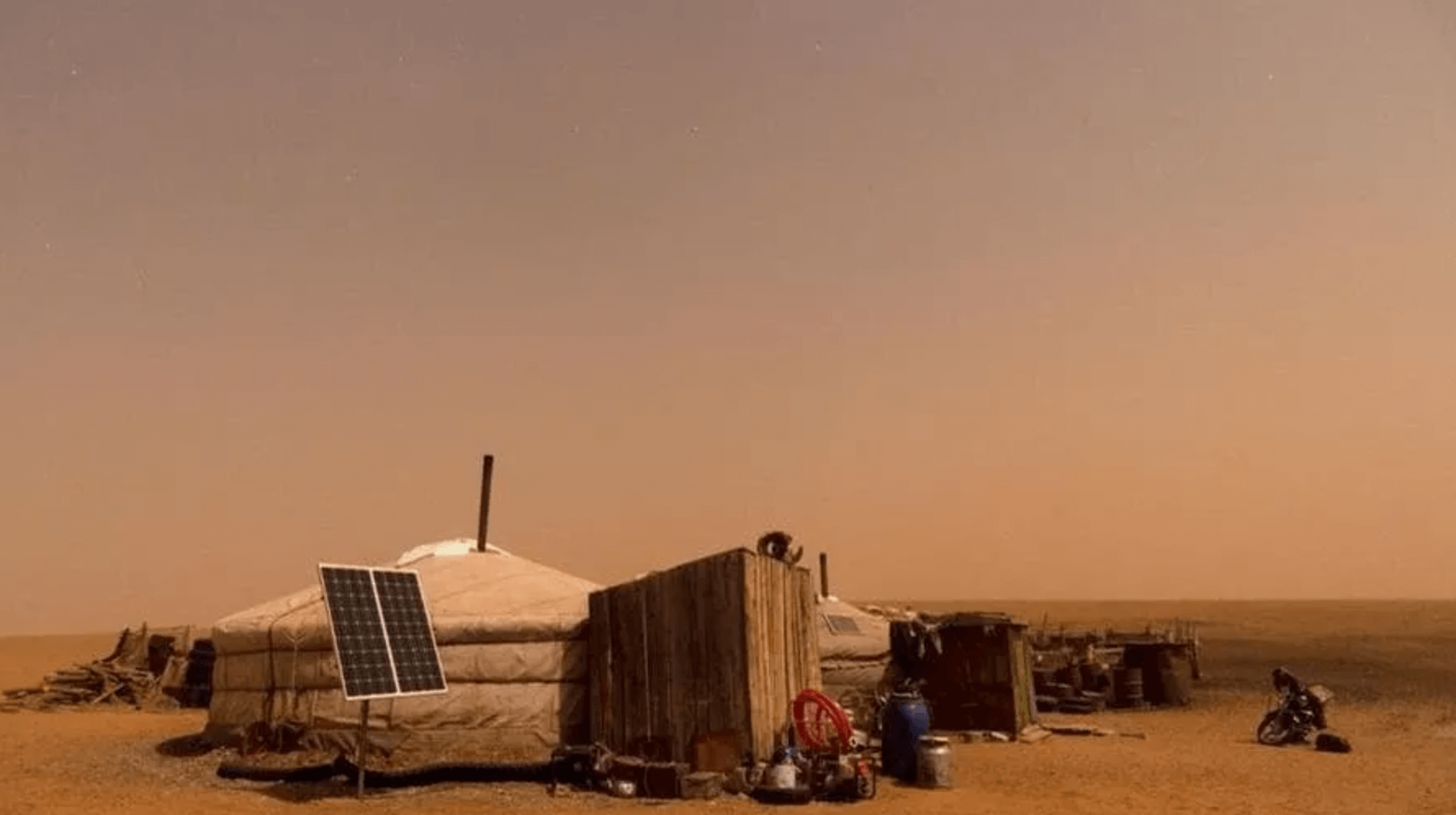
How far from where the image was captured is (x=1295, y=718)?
18188mm

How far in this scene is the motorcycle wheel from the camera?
1803 centimetres

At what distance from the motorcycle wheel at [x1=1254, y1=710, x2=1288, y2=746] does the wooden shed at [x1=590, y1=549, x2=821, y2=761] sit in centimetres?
762

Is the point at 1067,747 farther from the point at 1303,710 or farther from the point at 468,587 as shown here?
the point at 468,587

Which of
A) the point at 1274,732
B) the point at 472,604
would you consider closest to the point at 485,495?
the point at 472,604

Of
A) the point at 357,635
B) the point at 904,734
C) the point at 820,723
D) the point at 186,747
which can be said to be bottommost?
the point at 186,747

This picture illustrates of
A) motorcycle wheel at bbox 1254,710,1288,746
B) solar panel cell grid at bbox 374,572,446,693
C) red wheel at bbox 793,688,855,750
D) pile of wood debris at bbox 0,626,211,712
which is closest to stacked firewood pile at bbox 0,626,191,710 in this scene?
pile of wood debris at bbox 0,626,211,712

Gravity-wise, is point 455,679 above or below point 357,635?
below

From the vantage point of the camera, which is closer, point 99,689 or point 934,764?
point 934,764

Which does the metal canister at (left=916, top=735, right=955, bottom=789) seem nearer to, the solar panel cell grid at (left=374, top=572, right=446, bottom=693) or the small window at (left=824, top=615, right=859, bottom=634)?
the solar panel cell grid at (left=374, top=572, right=446, bottom=693)

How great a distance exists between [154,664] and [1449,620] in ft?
236

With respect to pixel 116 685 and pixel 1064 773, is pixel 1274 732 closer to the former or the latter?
pixel 1064 773

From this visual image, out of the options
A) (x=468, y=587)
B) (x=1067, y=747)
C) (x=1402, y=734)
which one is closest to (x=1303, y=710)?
(x=1402, y=734)

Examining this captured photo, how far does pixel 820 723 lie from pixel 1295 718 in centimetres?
866

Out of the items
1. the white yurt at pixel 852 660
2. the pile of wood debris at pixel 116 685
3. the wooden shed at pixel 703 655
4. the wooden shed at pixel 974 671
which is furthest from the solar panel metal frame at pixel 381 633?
the pile of wood debris at pixel 116 685
